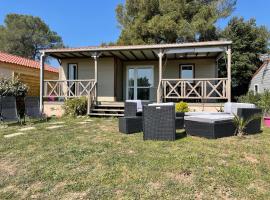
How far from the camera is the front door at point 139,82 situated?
13.5 meters

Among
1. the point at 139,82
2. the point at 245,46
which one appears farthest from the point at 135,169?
the point at 245,46

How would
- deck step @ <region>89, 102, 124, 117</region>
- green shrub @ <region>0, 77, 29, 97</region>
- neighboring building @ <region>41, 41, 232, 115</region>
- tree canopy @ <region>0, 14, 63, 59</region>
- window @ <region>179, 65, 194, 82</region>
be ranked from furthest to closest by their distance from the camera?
tree canopy @ <region>0, 14, 63, 59</region>, window @ <region>179, 65, 194, 82</region>, neighboring building @ <region>41, 41, 232, 115</region>, deck step @ <region>89, 102, 124, 117</region>, green shrub @ <region>0, 77, 29, 97</region>

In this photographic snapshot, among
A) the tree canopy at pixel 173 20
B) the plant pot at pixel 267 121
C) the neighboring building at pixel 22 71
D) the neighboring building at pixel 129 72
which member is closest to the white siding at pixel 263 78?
the neighboring building at pixel 129 72

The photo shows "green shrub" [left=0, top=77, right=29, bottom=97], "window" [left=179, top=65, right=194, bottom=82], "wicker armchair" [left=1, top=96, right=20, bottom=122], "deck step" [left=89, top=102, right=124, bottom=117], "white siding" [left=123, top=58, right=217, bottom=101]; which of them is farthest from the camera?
"window" [left=179, top=65, right=194, bottom=82]

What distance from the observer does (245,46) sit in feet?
64.5

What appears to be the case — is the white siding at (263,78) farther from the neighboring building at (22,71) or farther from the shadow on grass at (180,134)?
the neighboring building at (22,71)

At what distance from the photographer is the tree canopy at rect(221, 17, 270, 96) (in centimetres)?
1934

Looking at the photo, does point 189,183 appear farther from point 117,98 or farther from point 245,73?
point 245,73

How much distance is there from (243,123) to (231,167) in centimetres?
231

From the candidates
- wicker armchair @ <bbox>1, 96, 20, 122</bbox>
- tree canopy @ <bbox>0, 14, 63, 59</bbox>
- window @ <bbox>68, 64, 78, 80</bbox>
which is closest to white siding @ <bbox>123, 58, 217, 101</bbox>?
window @ <bbox>68, 64, 78, 80</bbox>

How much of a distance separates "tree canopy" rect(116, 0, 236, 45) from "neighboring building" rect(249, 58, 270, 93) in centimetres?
474

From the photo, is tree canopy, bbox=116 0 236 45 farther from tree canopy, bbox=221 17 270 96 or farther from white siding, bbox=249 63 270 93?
white siding, bbox=249 63 270 93

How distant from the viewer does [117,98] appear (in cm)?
1345

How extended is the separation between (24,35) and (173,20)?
770 inches
